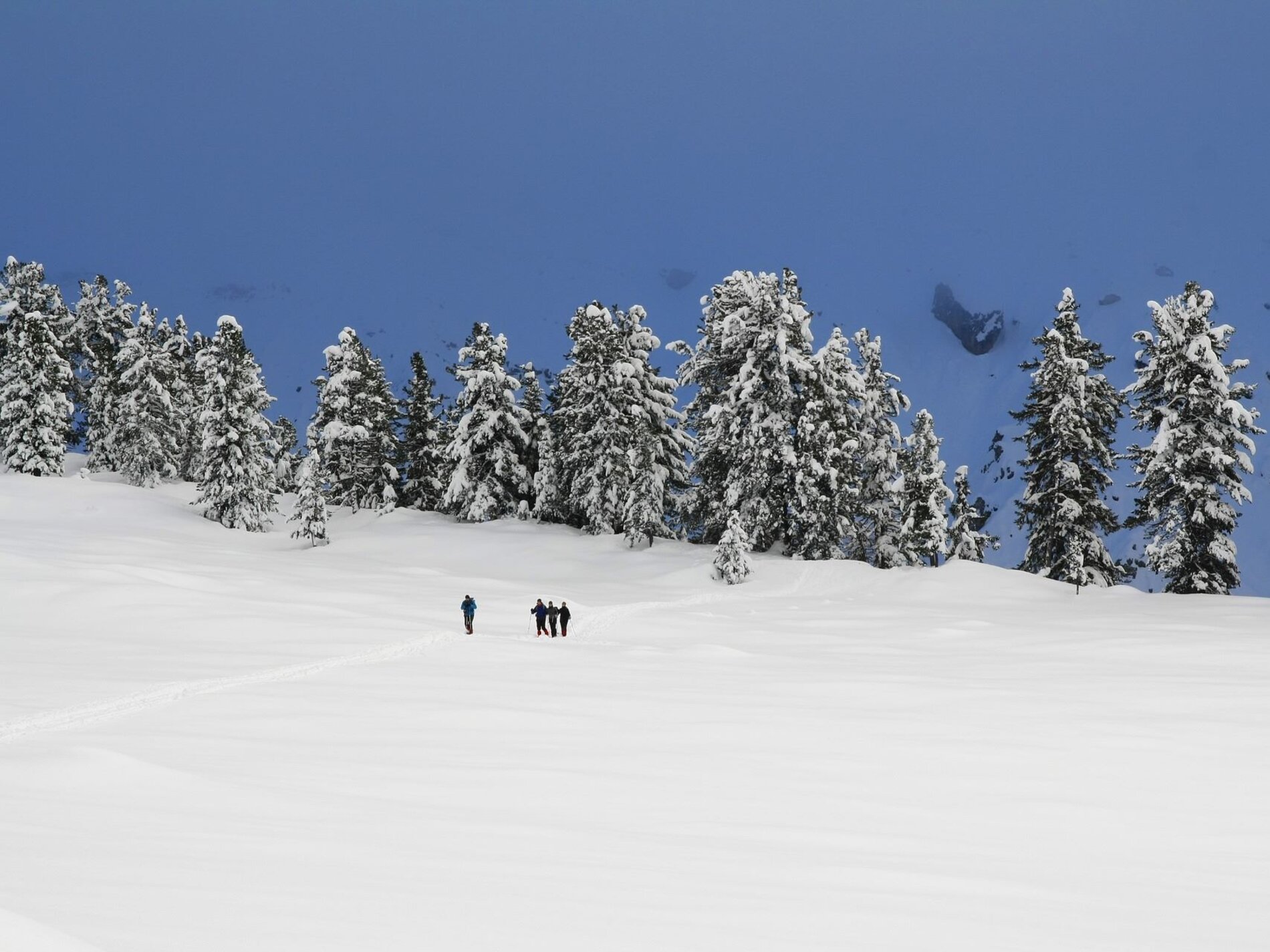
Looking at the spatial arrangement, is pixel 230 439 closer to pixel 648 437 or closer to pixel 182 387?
pixel 182 387

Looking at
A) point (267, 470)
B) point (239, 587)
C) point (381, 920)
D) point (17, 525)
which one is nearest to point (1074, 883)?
point (381, 920)

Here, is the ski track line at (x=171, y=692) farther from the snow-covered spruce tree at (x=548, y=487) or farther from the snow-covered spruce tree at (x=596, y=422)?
the snow-covered spruce tree at (x=548, y=487)

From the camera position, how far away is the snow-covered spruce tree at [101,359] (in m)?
61.5

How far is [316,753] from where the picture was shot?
33.9 ft

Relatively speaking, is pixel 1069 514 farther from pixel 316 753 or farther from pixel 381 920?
pixel 381 920

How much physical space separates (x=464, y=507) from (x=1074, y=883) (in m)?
45.0

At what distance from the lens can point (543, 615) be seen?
23.9 metres

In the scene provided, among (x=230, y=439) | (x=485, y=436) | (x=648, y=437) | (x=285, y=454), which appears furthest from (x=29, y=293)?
(x=648, y=437)

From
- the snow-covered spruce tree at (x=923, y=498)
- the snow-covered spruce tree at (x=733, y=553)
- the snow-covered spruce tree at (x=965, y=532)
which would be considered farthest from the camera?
the snow-covered spruce tree at (x=965, y=532)

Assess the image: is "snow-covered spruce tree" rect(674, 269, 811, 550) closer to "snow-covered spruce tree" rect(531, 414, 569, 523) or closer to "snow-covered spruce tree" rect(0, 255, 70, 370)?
"snow-covered spruce tree" rect(531, 414, 569, 523)

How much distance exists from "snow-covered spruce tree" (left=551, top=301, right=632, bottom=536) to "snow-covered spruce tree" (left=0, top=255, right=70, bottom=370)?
33.1 metres

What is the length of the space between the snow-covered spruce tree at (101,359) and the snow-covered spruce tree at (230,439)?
15308mm

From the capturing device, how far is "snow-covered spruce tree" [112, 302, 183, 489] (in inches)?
2232

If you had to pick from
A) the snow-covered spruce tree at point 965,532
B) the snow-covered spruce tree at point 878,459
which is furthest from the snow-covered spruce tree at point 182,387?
the snow-covered spruce tree at point 965,532
